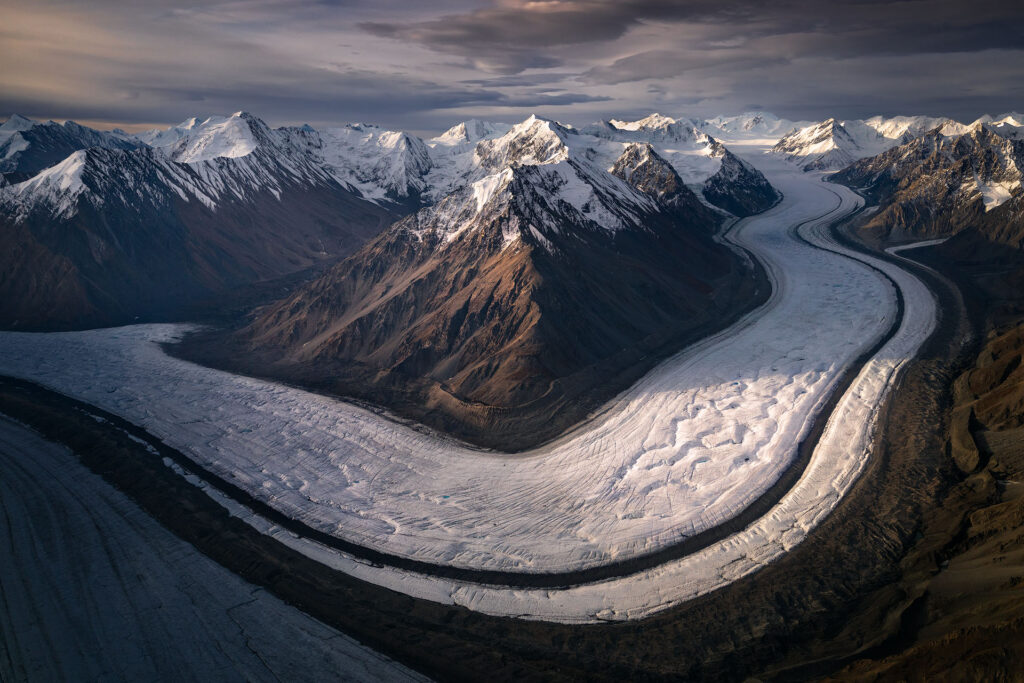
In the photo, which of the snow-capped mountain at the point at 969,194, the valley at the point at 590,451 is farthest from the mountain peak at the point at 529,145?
the snow-capped mountain at the point at 969,194

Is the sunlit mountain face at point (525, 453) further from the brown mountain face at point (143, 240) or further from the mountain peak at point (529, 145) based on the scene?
the mountain peak at point (529, 145)

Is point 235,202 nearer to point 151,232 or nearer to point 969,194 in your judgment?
point 151,232

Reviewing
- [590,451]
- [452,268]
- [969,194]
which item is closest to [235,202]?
[452,268]

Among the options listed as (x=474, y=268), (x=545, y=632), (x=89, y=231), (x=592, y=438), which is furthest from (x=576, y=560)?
(x=89, y=231)

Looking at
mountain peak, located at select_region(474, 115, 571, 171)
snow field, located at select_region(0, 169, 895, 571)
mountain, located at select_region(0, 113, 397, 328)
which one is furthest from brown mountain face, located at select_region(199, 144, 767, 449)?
mountain peak, located at select_region(474, 115, 571, 171)

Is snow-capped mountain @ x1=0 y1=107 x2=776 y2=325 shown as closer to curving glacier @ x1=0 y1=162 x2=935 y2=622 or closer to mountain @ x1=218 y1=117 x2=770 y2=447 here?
mountain @ x1=218 y1=117 x2=770 y2=447

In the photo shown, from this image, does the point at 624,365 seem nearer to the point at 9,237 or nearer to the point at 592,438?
the point at 592,438
